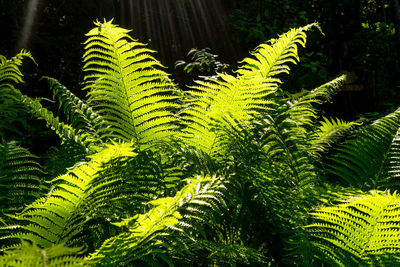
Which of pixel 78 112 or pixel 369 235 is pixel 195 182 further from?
pixel 78 112

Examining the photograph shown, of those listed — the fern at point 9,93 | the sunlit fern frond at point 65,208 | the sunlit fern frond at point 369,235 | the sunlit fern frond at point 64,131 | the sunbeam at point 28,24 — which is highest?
the sunbeam at point 28,24

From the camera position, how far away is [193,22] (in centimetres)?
651

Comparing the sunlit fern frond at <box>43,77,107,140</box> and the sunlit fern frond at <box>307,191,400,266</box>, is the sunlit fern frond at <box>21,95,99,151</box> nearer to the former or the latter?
the sunlit fern frond at <box>43,77,107,140</box>

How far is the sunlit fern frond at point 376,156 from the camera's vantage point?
70.7 inches

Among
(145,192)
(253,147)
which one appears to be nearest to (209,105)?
(253,147)

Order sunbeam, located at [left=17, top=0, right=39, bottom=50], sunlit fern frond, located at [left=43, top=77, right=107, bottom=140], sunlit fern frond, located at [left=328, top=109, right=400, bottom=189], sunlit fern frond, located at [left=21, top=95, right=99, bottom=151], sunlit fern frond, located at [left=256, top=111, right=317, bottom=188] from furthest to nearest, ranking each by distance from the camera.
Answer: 1. sunbeam, located at [left=17, top=0, right=39, bottom=50]
2. sunlit fern frond, located at [left=43, top=77, right=107, bottom=140]
3. sunlit fern frond, located at [left=328, top=109, right=400, bottom=189]
4. sunlit fern frond, located at [left=21, top=95, right=99, bottom=151]
5. sunlit fern frond, located at [left=256, top=111, right=317, bottom=188]

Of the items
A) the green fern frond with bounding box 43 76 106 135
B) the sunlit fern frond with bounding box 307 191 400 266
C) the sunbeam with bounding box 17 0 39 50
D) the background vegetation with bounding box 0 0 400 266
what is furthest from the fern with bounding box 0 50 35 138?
the sunbeam with bounding box 17 0 39 50

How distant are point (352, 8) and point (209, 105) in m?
4.37

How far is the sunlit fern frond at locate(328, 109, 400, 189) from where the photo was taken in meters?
1.79

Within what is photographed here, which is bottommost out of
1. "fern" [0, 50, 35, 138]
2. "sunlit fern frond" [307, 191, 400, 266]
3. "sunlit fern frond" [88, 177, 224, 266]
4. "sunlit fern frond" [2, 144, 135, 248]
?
"sunlit fern frond" [307, 191, 400, 266]

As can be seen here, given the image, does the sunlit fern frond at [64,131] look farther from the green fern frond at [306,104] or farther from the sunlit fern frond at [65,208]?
the green fern frond at [306,104]

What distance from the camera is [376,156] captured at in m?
1.88

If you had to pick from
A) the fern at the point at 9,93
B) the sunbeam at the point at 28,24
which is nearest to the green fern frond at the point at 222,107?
the fern at the point at 9,93

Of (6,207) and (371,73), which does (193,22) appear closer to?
(371,73)
